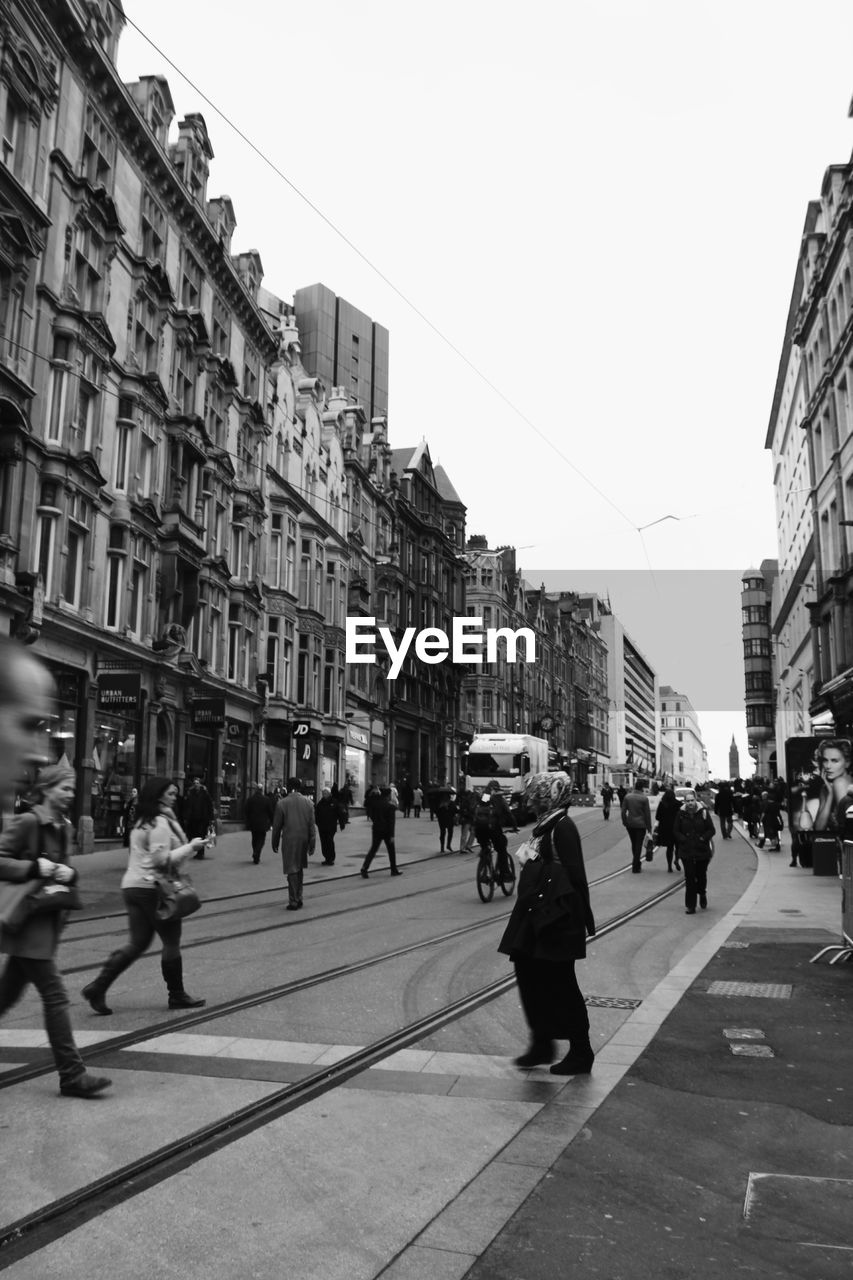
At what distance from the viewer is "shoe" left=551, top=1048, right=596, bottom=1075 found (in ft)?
20.5

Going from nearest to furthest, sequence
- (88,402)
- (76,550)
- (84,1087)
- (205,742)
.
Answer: (84,1087) → (76,550) → (88,402) → (205,742)

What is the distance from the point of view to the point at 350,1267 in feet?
12.0

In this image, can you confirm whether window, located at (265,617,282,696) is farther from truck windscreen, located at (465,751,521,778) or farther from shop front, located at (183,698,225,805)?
truck windscreen, located at (465,751,521,778)

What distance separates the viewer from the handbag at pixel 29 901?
5.73 m

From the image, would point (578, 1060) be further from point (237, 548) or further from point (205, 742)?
point (237, 548)

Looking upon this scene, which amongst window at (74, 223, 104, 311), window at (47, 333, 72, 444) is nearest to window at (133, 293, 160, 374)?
window at (74, 223, 104, 311)

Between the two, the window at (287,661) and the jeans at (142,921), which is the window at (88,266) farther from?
the jeans at (142,921)

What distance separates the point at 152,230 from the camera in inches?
1203

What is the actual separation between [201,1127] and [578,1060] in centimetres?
226

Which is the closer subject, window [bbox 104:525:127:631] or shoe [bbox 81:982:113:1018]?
shoe [bbox 81:982:113:1018]

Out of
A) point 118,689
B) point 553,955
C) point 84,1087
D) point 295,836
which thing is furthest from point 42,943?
point 118,689

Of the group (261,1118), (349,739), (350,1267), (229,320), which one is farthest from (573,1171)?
(349,739)

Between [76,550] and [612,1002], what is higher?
[76,550]

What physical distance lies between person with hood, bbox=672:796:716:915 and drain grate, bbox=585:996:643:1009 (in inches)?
253
